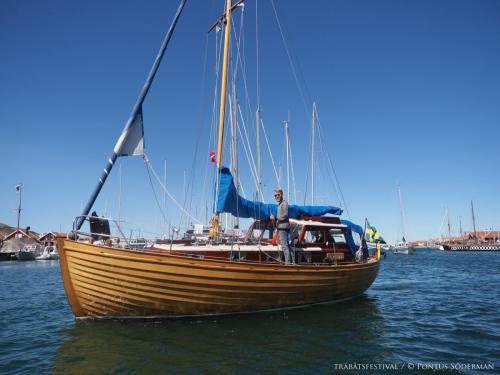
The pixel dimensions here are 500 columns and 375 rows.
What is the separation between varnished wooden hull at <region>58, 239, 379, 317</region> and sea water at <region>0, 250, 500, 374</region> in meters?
0.38

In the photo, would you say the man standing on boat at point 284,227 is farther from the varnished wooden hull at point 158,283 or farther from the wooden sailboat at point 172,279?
the varnished wooden hull at point 158,283

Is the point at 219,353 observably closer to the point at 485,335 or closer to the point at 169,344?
the point at 169,344

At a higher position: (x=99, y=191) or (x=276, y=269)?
(x=99, y=191)

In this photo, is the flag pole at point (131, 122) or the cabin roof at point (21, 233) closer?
the flag pole at point (131, 122)

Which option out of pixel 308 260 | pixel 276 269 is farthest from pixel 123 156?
pixel 308 260

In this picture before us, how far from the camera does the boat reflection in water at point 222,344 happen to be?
5719 mm

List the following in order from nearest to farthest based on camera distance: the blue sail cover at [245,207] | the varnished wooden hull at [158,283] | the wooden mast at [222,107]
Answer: the varnished wooden hull at [158,283], the blue sail cover at [245,207], the wooden mast at [222,107]

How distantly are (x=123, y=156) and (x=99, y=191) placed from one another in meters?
1.20

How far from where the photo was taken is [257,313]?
9031 millimetres

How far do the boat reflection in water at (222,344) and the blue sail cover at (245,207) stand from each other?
3.29m

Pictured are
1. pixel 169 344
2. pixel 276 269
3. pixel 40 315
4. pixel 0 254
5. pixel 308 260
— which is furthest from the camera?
pixel 0 254

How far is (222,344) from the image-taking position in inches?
264

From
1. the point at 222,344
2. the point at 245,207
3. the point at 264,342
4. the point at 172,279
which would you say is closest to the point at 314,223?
the point at 245,207

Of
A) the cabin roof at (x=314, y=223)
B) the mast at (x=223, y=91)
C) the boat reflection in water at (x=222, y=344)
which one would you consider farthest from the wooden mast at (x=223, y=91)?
the boat reflection in water at (x=222, y=344)
